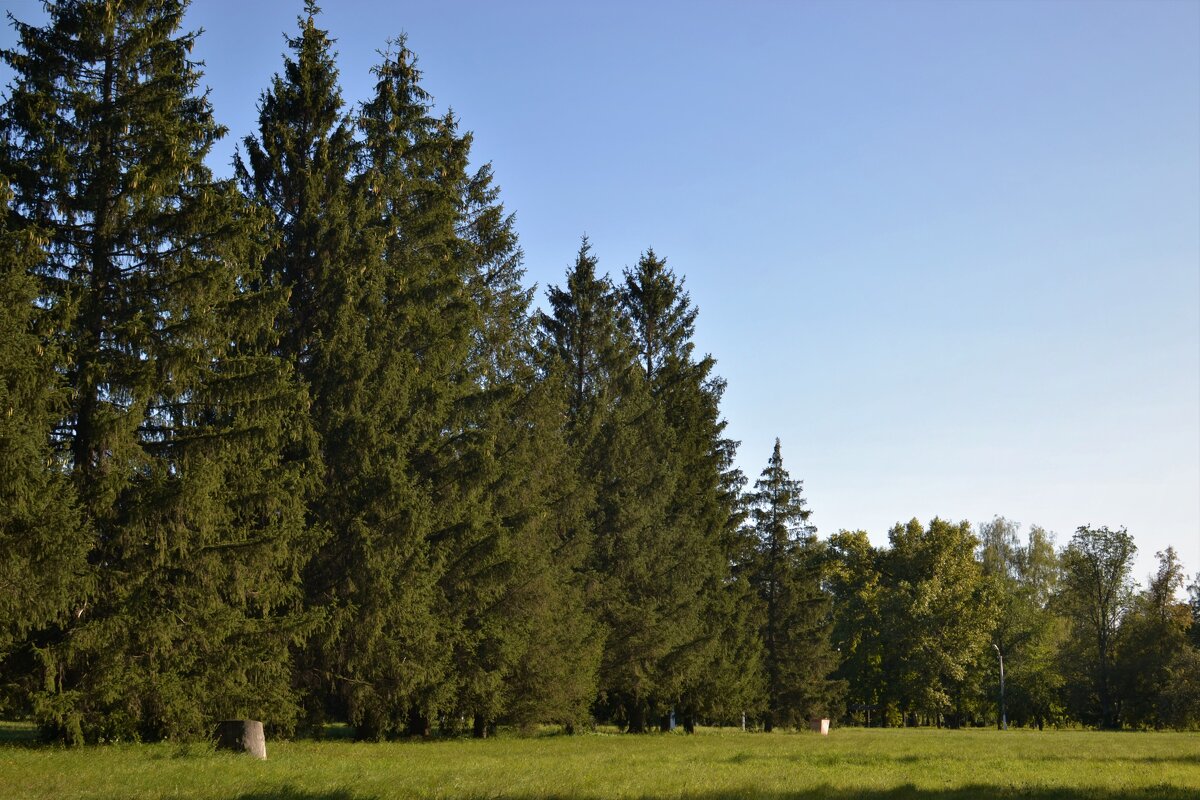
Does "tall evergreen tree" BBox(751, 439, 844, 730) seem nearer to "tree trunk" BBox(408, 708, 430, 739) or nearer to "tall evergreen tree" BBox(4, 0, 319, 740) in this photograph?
"tree trunk" BBox(408, 708, 430, 739)

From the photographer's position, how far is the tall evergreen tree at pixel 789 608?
54.2 metres

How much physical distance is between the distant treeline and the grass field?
6.98 feet

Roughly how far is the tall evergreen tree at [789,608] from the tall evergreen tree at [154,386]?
35583 mm

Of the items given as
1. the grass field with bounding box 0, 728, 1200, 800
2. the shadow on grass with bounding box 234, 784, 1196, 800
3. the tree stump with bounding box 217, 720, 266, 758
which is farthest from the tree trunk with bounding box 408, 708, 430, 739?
the shadow on grass with bounding box 234, 784, 1196, 800

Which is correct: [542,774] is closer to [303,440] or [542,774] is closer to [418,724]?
[303,440]

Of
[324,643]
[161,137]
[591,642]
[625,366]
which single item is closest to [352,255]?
[161,137]

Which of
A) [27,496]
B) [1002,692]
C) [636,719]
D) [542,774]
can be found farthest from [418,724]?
[1002,692]

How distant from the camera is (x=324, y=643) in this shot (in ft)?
80.2

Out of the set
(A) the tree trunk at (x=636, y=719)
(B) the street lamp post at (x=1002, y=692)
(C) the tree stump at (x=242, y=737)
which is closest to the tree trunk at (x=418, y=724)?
(C) the tree stump at (x=242, y=737)

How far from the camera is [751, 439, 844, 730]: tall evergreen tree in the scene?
178ft

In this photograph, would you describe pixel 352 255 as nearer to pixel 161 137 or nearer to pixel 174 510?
pixel 161 137

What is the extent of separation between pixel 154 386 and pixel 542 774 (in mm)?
10614

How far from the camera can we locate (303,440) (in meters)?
25.5

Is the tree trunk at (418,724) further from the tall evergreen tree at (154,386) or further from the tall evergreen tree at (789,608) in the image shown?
the tall evergreen tree at (789,608)
